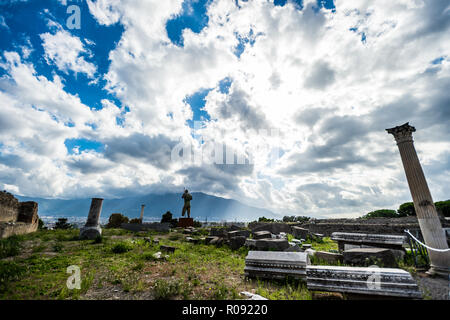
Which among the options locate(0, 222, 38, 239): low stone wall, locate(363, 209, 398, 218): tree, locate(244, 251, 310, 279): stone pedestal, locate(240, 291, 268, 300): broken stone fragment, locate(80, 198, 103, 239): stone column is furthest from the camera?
locate(363, 209, 398, 218): tree

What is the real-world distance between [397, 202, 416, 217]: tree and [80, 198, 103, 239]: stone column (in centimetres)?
4042

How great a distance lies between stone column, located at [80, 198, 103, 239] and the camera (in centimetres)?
1077

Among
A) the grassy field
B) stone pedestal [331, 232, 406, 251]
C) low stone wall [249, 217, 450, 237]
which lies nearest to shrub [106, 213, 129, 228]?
the grassy field

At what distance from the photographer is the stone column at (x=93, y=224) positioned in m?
10.8

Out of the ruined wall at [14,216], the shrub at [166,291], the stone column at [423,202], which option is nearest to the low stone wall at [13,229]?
the ruined wall at [14,216]

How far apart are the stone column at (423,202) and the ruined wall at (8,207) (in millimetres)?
20459

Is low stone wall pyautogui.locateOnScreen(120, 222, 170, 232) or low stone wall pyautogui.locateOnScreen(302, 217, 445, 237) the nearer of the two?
low stone wall pyautogui.locateOnScreen(302, 217, 445, 237)

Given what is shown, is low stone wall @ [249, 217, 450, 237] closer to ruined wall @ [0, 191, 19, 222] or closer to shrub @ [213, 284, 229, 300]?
shrub @ [213, 284, 229, 300]

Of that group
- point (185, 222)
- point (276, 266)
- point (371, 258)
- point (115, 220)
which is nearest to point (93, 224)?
point (185, 222)

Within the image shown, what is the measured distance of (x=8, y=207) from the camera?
39.4 ft
